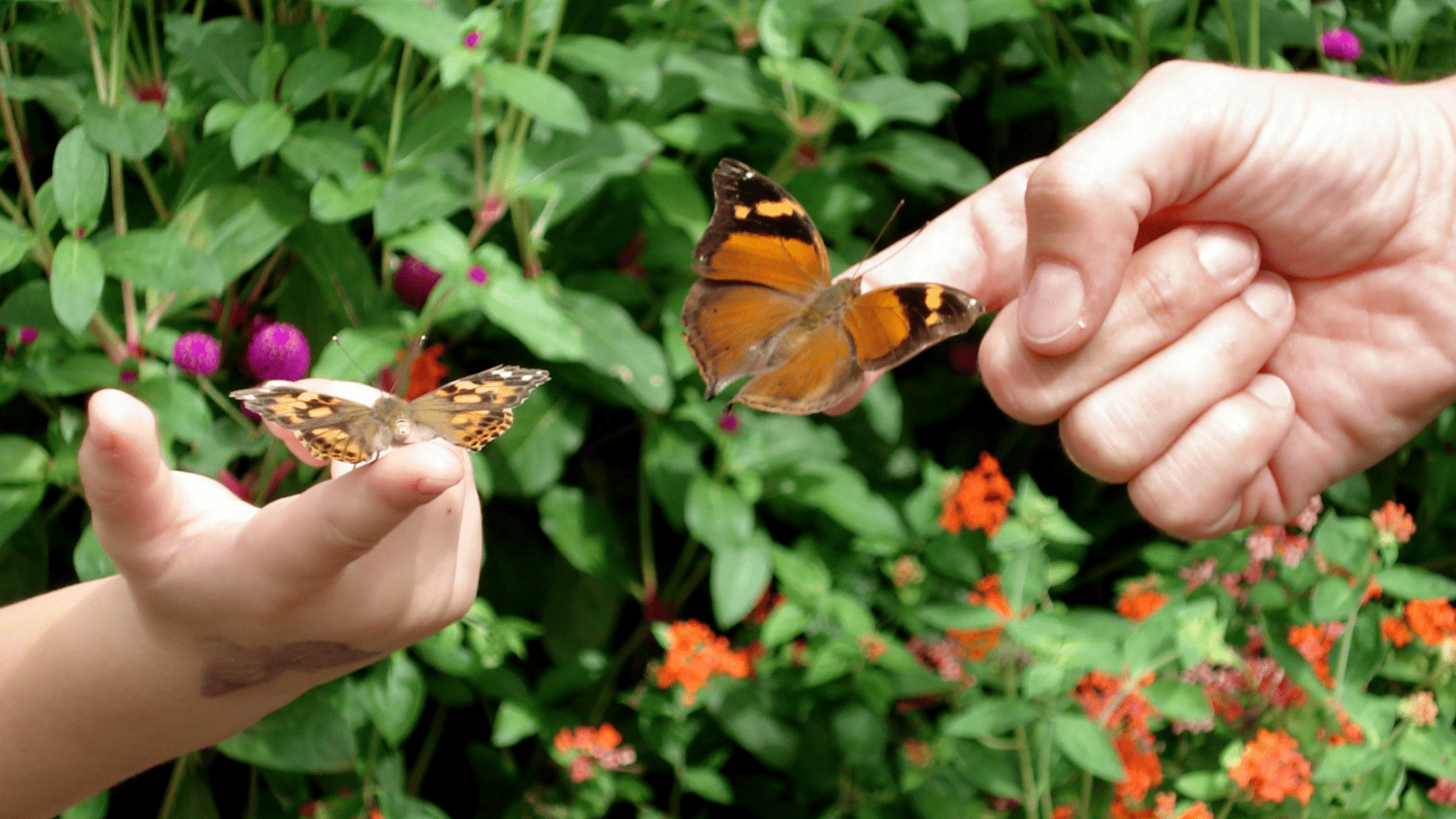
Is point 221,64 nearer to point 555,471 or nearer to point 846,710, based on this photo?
point 555,471

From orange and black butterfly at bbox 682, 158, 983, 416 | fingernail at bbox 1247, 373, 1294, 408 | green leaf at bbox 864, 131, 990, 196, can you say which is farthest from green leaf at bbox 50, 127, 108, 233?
fingernail at bbox 1247, 373, 1294, 408

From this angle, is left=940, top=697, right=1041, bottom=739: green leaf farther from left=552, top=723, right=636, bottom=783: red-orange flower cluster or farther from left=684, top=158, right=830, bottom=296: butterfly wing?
left=684, top=158, right=830, bottom=296: butterfly wing

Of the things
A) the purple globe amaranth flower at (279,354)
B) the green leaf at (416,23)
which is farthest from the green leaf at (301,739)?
the green leaf at (416,23)

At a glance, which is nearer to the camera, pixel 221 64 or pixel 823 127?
pixel 221 64

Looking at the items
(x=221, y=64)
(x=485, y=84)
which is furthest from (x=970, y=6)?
(x=221, y=64)

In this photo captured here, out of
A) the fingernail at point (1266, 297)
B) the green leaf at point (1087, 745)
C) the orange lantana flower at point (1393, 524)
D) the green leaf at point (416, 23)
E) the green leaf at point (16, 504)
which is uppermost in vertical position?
the green leaf at point (416, 23)

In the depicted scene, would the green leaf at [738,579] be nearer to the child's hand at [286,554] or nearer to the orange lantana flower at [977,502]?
the orange lantana flower at [977,502]

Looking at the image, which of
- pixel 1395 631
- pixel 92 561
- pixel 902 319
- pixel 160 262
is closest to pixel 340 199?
pixel 160 262
